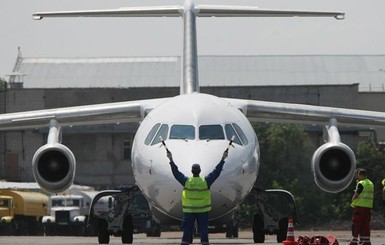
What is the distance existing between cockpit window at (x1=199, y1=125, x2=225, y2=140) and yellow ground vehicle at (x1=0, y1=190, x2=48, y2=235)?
2595 cm

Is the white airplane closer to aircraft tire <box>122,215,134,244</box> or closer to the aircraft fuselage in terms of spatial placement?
the aircraft fuselage

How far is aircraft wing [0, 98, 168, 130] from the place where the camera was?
87.9ft

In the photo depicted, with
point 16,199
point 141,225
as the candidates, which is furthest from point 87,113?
point 16,199

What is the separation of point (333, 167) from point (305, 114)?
82.0 inches

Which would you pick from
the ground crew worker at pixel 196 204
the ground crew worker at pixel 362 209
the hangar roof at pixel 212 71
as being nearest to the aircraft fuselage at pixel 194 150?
the ground crew worker at pixel 196 204

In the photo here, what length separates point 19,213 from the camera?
164 ft

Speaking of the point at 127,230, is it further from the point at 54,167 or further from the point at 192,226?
the point at 192,226

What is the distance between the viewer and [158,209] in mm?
23281

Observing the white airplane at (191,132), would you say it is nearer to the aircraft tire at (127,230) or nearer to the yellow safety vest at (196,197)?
the yellow safety vest at (196,197)

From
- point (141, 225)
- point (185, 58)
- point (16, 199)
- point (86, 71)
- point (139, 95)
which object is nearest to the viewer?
point (185, 58)

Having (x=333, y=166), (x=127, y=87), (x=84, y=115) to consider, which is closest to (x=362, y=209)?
(x=333, y=166)

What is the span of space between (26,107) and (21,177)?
397 cm

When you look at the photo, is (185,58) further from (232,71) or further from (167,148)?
(232,71)

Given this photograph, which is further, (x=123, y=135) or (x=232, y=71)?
(x=232, y=71)
